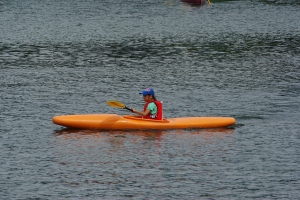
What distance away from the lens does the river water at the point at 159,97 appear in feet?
72.1

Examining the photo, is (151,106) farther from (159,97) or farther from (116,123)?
(159,97)

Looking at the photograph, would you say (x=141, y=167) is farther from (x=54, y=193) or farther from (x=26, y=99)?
(x=26, y=99)

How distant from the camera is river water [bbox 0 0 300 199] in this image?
22.0 metres

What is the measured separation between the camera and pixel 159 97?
34219mm

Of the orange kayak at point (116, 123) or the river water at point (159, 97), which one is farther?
the orange kayak at point (116, 123)

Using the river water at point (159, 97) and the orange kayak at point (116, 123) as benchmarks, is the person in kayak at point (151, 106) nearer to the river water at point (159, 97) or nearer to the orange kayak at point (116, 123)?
the orange kayak at point (116, 123)

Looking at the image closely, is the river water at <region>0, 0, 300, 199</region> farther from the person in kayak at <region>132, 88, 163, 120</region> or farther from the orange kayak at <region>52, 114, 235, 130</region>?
the person in kayak at <region>132, 88, 163, 120</region>

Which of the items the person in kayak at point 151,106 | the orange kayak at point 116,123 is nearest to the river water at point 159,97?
the orange kayak at point 116,123

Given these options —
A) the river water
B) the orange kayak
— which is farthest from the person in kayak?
the river water

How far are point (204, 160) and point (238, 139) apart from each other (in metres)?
3.07

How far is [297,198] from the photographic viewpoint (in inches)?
809

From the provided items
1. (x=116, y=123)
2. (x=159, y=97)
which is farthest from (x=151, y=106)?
(x=159, y=97)

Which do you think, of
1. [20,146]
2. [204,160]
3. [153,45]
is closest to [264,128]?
[204,160]

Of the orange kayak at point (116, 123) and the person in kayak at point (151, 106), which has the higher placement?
the person in kayak at point (151, 106)
